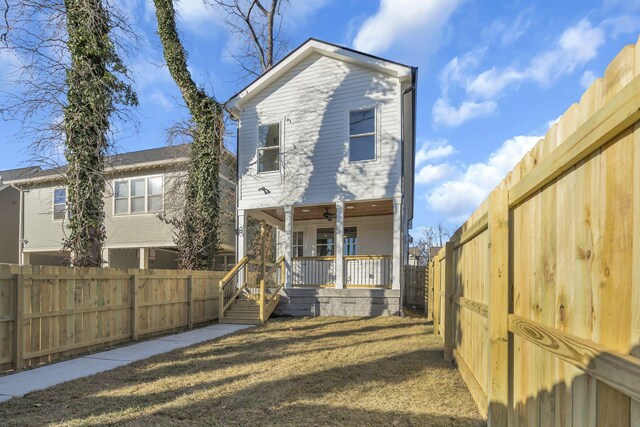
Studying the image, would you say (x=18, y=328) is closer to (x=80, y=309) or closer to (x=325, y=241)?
A: (x=80, y=309)

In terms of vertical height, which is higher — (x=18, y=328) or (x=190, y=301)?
(x=18, y=328)

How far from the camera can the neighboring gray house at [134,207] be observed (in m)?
14.8

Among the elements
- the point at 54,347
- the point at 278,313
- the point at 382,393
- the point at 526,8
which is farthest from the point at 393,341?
the point at 526,8

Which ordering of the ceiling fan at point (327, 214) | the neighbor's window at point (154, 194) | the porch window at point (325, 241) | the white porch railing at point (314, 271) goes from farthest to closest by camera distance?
1. the neighbor's window at point (154, 194)
2. the porch window at point (325, 241)
3. the ceiling fan at point (327, 214)
4. the white porch railing at point (314, 271)

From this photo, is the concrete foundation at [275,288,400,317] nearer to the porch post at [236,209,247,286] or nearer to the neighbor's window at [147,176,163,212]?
the porch post at [236,209,247,286]

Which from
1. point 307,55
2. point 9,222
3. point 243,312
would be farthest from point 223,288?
point 9,222

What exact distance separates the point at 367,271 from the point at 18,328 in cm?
792

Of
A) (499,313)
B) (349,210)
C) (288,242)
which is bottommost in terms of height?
(499,313)

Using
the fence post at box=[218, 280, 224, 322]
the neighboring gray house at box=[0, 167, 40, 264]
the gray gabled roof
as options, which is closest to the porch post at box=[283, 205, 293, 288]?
the fence post at box=[218, 280, 224, 322]

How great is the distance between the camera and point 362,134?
1063 cm

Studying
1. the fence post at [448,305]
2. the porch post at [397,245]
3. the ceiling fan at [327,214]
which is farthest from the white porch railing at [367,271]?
the fence post at [448,305]

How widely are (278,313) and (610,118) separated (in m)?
9.98

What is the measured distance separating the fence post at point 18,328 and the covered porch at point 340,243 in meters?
6.58

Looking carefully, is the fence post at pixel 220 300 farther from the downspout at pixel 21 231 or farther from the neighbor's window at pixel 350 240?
the downspout at pixel 21 231
